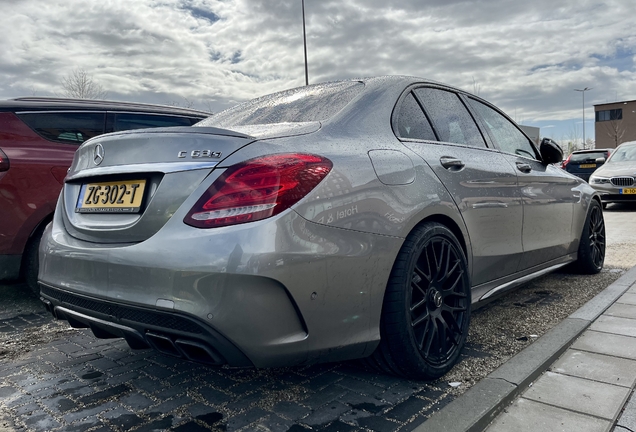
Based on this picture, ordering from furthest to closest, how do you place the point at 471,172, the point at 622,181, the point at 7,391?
the point at 622,181
the point at 471,172
the point at 7,391

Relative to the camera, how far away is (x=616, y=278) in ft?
16.2

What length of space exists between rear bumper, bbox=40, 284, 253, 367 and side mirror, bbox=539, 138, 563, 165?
3.18m

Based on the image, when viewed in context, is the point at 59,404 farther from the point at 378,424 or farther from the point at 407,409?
the point at 407,409

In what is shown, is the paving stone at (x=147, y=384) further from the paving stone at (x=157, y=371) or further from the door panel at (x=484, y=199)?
the door panel at (x=484, y=199)

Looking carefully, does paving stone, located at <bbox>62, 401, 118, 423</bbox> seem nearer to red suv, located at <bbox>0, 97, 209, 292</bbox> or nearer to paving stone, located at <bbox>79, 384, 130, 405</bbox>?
paving stone, located at <bbox>79, 384, 130, 405</bbox>

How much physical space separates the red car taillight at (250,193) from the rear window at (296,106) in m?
0.54

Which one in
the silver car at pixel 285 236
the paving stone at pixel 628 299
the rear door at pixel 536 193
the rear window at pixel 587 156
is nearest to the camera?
the silver car at pixel 285 236

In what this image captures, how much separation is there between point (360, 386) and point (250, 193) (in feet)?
3.87

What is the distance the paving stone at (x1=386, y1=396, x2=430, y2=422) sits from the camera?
7.45 ft

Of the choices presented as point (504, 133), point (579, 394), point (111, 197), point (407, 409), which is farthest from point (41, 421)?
point (504, 133)

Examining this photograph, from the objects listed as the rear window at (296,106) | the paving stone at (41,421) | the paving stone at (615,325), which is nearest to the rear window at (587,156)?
the paving stone at (615,325)

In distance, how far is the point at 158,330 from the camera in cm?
207

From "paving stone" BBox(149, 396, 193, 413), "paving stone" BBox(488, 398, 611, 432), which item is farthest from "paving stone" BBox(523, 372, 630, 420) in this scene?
"paving stone" BBox(149, 396, 193, 413)

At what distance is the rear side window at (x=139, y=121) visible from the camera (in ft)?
15.8
